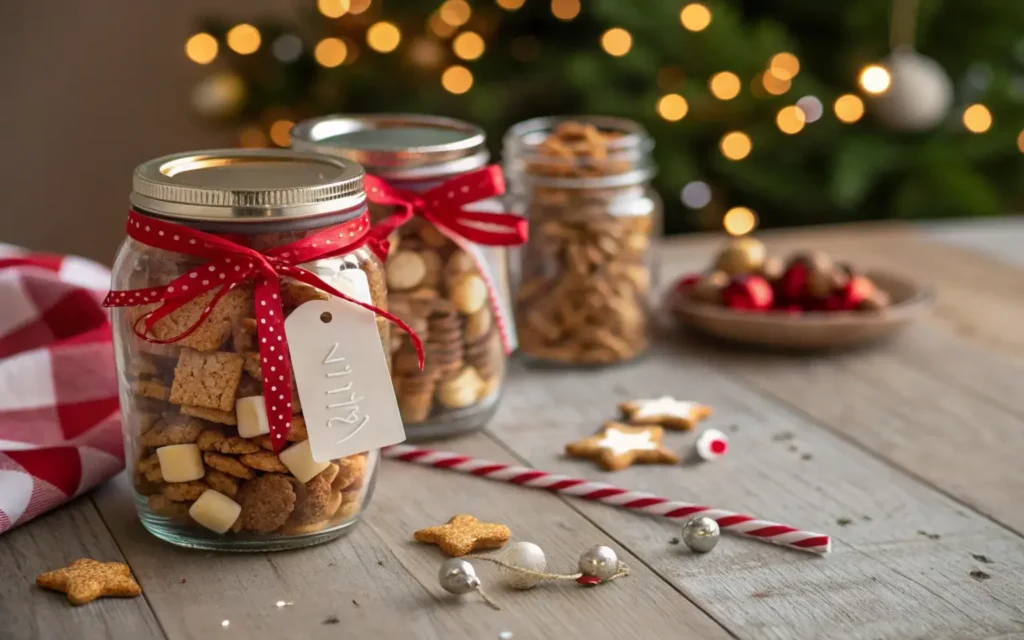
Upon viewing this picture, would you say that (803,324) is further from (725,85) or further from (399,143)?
(725,85)

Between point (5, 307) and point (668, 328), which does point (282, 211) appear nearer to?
point (5, 307)

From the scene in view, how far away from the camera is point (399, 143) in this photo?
114cm

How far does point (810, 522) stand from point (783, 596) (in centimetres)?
14

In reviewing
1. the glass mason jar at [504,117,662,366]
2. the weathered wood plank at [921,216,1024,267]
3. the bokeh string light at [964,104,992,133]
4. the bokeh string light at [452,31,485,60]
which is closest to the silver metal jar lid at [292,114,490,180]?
the glass mason jar at [504,117,662,366]

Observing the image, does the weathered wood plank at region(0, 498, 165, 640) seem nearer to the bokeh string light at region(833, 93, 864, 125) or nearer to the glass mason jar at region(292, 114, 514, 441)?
the glass mason jar at region(292, 114, 514, 441)

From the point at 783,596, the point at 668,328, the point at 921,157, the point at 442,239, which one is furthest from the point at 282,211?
the point at 921,157

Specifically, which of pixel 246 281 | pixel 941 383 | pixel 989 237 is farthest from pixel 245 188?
pixel 989 237

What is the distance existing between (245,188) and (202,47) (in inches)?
69.9

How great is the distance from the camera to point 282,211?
85 centimetres

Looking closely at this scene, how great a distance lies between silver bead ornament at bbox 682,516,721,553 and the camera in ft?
2.99

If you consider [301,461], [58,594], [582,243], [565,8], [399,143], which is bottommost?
[58,594]

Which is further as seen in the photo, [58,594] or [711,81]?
[711,81]

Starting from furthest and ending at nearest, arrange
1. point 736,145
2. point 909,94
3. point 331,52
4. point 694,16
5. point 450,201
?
point 331,52 < point 736,145 < point 694,16 < point 909,94 < point 450,201

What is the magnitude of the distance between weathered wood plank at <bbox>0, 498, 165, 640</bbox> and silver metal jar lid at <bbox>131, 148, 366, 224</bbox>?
0.28 metres
